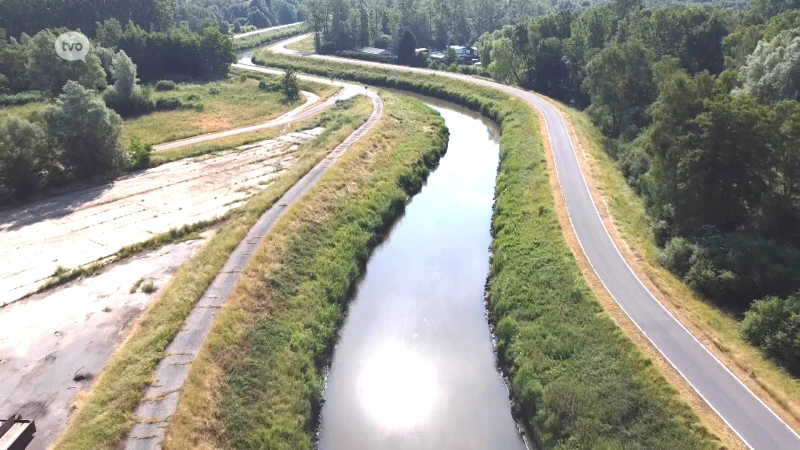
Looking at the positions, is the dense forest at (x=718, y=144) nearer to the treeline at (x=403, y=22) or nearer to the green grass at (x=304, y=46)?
the treeline at (x=403, y=22)

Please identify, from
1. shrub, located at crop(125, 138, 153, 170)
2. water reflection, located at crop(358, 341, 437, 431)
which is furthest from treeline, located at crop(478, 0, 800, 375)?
shrub, located at crop(125, 138, 153, 170)

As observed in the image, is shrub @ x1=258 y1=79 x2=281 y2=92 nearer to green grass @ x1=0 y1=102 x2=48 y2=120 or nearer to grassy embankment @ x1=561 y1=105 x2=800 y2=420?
green grass @ x1=0 y1=102 x2=48 y2=120

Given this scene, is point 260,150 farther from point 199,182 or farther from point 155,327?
point 155,327

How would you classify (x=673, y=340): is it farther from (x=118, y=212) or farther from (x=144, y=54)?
(x=144, y=54)

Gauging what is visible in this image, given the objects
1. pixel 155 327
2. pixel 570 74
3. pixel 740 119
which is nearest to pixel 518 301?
pixel 740 119

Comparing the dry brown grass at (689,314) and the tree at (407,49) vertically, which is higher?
the tree at (407,49)

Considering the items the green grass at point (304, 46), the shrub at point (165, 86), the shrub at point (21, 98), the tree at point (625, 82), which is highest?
the tree at point (625, 82)

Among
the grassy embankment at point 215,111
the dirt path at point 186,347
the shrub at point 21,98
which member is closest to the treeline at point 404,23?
the grassy embankment at point 215,111
